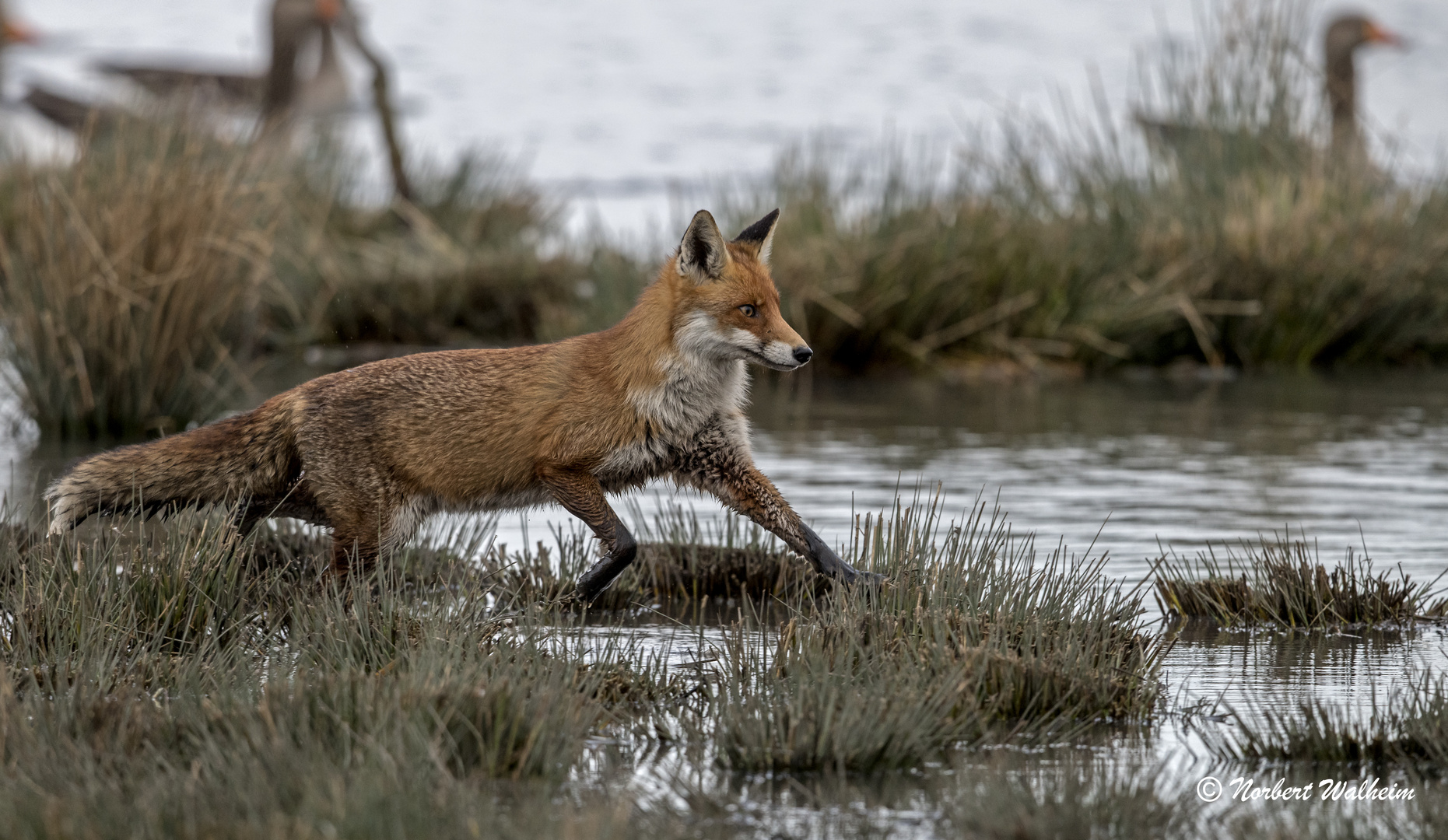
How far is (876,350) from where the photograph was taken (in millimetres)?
17906

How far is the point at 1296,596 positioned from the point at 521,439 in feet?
10.4

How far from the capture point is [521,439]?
706 cm

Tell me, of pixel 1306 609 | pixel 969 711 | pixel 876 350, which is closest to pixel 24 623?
pixel 969 711

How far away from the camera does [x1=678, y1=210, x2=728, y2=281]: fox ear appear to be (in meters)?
7.00

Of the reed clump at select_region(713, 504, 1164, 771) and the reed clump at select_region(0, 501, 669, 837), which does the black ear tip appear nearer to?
the reed clump at select_region(713, 504, 1164, 771)

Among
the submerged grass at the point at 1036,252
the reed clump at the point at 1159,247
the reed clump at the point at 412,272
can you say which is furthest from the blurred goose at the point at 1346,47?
the reed clump at the point at 412,272

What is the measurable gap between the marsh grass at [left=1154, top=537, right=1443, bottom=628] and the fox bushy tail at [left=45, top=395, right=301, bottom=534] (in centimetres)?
371

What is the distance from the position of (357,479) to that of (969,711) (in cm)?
301

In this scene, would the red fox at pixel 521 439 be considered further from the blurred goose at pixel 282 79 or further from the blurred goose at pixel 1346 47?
the blurred goose at pixel 282 79

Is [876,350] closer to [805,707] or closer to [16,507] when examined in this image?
[16,507]

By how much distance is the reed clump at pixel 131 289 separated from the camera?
11211 mm

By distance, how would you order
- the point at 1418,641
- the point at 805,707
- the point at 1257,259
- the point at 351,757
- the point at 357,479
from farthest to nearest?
the point at 1257,259 < the point at 357,479 < the point at 1418,641 < the point at 805,707 < the point at 351,757

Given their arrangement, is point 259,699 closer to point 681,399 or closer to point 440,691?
point 440,691

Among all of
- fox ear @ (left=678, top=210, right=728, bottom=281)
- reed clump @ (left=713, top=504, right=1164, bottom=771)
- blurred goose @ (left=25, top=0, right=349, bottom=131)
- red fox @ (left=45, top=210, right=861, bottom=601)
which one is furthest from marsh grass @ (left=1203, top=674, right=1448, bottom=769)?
blurred goose @ (left=25, top=0, right=349, bottom=131)
